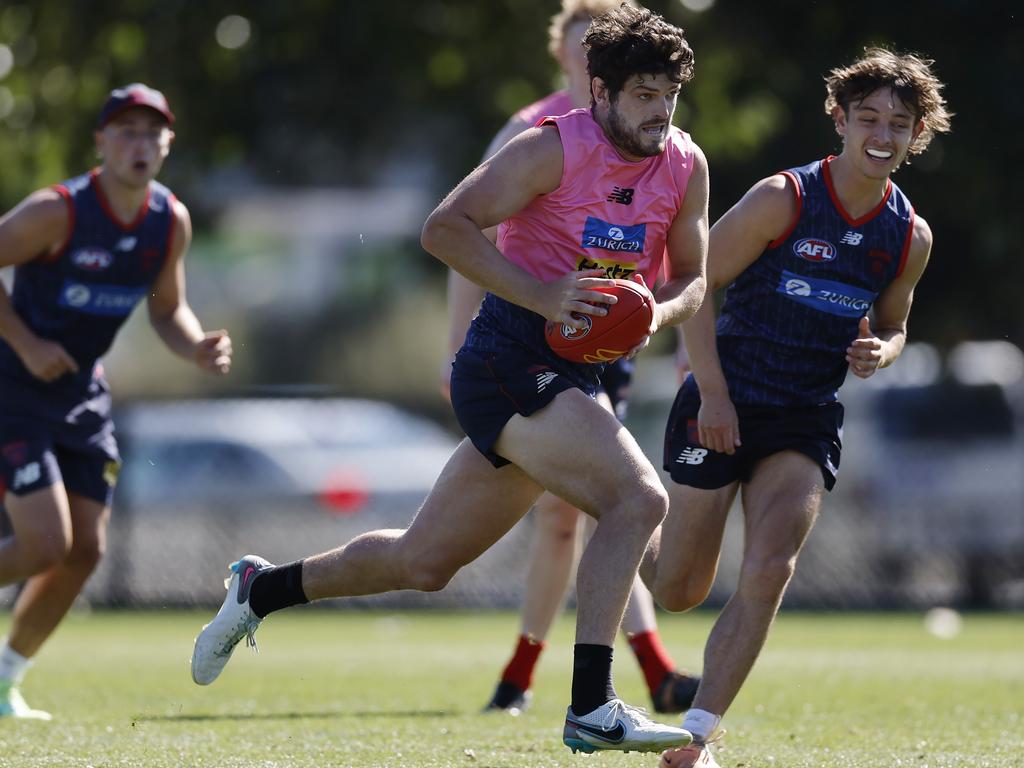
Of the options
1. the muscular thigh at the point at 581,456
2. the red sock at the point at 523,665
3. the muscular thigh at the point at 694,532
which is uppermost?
the muscular thigh at the point at 581,456

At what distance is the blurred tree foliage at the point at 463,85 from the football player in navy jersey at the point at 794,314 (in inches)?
342

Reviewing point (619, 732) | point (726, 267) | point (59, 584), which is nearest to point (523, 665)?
point (59, 584)

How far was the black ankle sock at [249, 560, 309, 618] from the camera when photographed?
18.2ft

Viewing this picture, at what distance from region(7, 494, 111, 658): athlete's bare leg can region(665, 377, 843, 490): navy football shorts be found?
8.74 feet

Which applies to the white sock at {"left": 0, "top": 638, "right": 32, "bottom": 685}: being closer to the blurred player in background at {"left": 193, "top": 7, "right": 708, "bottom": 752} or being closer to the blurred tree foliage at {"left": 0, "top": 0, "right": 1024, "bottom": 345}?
the blurred player in background at {"left": 193, "top": 7, "right": 708, "bottom": 752}

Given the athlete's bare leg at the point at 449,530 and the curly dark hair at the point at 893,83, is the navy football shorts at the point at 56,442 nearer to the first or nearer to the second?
the athlete's bare leg at the point at 449,530

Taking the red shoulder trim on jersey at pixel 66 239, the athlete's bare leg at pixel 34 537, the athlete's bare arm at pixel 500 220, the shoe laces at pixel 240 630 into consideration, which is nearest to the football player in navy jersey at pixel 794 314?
the athlete's bare arm at pixel 500 220

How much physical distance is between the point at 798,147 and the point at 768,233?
990 cm

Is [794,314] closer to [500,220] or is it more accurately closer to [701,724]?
A: [500,220]

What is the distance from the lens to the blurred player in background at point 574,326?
4.97m

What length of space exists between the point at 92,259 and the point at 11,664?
1.71 metres

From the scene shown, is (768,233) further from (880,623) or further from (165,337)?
(880,623)

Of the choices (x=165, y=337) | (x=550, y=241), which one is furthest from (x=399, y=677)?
(x=550, y=241)

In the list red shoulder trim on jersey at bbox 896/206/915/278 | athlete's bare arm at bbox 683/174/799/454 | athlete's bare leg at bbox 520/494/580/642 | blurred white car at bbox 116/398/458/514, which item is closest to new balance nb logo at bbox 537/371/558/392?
athlete's bare arm at bbox 683/174/799/454
